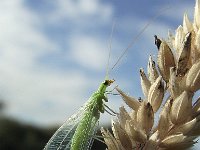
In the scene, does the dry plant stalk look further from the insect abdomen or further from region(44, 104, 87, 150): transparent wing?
region(44, 104, 87, 150): transparent wing

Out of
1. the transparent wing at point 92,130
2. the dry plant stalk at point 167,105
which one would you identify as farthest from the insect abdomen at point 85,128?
the dry plant stalk at point 167,105

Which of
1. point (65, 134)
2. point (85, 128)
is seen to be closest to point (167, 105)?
point (85, 128)

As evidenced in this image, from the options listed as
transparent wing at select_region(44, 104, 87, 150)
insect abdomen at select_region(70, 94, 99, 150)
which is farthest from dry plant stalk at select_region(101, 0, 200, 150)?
transparent wing at select_region(44, 104, 87, 150)

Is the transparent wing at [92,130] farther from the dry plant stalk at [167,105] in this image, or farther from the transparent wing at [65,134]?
the dry plant stalk at [167,105]

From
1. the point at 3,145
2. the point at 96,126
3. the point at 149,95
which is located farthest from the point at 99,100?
the point at 3,145

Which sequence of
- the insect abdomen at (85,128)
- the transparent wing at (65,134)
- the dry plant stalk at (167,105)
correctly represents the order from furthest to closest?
1. the transparent wing at (65,134)
2. the insect abdomen at (85,128)
3. the dry plant stalk at (167,105)
